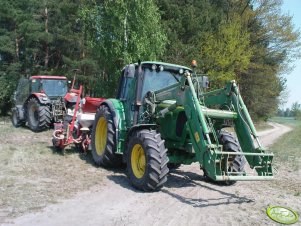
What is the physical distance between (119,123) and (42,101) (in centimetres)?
738

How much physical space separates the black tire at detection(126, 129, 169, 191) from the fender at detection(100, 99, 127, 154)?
959 mm

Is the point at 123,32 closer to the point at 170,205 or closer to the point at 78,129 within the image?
the point at 78,129

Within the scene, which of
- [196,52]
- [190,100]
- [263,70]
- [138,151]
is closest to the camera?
[190,100]

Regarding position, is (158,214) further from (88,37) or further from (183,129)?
(88,37)

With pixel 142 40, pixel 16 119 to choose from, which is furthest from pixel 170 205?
pixel 142 40

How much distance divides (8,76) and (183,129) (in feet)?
85.9

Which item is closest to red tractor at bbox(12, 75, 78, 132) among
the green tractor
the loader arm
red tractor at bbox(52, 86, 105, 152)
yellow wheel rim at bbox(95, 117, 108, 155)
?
red tractor at bbox(52, 86, 105, 152)

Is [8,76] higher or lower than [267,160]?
higher

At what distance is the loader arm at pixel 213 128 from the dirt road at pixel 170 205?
1.49ft

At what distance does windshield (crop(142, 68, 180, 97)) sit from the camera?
27.3 feet

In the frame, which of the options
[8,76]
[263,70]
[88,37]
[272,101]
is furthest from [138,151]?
[272,101]

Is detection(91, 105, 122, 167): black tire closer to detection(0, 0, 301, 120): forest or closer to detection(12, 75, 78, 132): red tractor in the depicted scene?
detection(12, 75, 78, 132): red tractor

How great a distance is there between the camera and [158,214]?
566 centimetres

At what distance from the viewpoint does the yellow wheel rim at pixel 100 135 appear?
30.6ft
